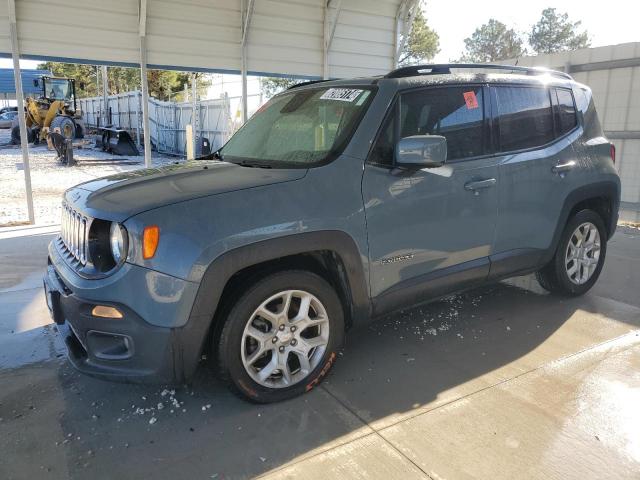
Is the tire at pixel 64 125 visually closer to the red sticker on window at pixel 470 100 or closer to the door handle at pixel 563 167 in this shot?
the red sticker on window at pixel 470 100

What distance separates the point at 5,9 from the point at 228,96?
465 inches

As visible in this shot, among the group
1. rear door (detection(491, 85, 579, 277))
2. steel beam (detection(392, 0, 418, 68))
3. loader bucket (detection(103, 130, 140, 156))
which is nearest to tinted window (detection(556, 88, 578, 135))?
rear door (detection(491, 85, 579, 277))

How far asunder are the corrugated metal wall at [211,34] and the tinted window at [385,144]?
5829 mm

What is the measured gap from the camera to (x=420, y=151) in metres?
3.12

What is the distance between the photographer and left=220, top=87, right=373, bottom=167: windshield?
3.31m

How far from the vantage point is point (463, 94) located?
371 centimetres

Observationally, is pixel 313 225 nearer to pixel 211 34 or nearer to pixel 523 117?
pixel 523 117

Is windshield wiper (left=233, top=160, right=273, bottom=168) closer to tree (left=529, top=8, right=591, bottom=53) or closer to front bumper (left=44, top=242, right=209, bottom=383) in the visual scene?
front bumper (left=44, top=242, right=209, bottom=383)

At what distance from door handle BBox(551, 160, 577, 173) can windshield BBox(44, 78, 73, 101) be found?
28.2 meters

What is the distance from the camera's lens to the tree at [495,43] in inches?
2650

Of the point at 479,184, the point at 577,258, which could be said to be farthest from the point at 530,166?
the point at 577,258

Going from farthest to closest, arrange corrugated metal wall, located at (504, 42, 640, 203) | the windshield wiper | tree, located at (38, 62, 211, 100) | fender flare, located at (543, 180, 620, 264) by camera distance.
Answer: tree, located at (38, 62, 211, 100), corrugated metal wall, located at (504, 42, 640, 203), fender flare, located at (543, 180, 620, 264), the windshield wiper

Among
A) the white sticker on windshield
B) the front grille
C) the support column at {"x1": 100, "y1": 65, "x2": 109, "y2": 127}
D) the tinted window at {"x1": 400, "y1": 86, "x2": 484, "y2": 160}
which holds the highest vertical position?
the support column at {"x1": 100, "y1": 65, "x2": 109, "y2": 127}

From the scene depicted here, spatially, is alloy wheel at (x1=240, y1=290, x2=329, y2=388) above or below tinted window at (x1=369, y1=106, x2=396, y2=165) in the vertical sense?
below
